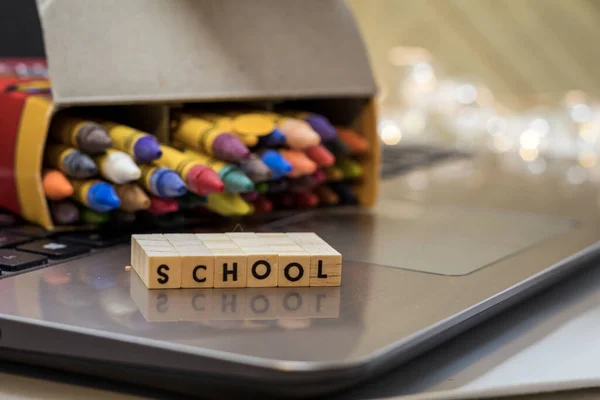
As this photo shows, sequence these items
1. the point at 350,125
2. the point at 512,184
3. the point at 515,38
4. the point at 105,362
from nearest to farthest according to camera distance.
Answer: the point at 105,362 < the point at 350,125 < the point at 512,184 < the point at 515,38

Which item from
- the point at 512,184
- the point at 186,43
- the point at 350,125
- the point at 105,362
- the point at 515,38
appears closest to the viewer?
the point at 105,362

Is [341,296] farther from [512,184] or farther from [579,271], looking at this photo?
[512,184]

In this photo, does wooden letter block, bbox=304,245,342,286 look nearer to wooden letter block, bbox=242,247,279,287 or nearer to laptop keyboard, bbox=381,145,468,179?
wooden letter block, bbox=242,247,279,287

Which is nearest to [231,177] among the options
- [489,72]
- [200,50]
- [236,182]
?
[236,182]

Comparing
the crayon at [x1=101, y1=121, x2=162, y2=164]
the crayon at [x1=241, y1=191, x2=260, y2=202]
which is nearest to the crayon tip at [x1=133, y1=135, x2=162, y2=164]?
the crayon at [x1=101, y1=121, x2=162, y2=164]

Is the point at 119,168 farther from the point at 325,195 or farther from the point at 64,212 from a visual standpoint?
the point at 325,195

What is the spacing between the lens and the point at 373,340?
0.37 meters

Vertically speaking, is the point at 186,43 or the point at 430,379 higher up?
the point at 186,43

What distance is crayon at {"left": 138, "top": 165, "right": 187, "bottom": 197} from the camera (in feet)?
1.83

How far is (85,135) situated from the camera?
553 mm

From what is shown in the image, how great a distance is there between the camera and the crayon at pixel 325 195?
28.6 inches

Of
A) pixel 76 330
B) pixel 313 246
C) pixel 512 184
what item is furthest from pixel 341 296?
pixel 512 184

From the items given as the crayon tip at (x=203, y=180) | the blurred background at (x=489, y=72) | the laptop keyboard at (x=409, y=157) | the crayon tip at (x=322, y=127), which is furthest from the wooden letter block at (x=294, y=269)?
the blurred background at (x=489, y=72)

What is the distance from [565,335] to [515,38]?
117cm
